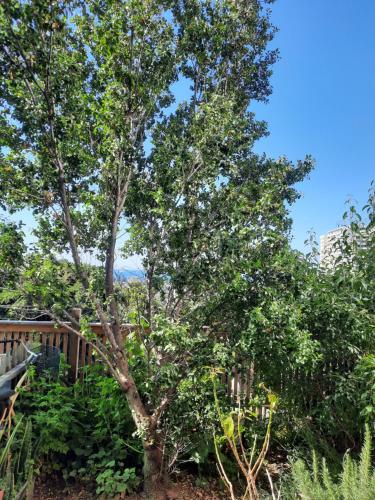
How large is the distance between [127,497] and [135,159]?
2.54 metres

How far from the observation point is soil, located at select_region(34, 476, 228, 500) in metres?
2.78

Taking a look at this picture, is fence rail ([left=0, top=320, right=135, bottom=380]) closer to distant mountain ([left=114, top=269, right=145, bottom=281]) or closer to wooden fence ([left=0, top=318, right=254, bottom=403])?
wooden fence ([left=0, top=318, right=254, bottom=403])

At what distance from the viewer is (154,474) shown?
9.03ft

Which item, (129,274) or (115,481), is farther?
(129,274)

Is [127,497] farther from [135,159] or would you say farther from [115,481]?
[135,159]

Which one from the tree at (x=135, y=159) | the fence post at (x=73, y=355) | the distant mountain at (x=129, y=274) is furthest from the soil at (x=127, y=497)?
the distant mountain at (x=129, y=274)

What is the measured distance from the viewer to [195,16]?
9.71 ft

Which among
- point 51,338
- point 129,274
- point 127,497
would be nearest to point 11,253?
point 129,274

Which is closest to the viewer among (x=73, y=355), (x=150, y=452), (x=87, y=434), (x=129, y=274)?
(x=150, y=452)

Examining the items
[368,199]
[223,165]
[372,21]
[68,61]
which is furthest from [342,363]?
[372,21]

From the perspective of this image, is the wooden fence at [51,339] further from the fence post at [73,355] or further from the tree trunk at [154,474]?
the tree trunk at [154,474]

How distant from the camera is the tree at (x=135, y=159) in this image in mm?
2459

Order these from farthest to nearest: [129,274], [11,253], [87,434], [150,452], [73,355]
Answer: [73,355] < [87,434] < [129,274] < [150,452] < [11,253]

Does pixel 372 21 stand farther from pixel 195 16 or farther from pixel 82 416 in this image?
pixel 82 416
